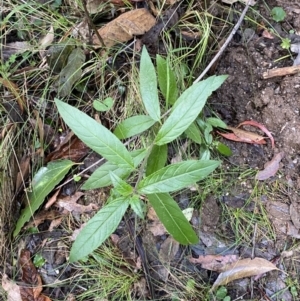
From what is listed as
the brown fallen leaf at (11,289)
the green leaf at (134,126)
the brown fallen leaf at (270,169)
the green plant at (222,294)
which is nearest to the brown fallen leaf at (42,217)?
the brown fallen leaf at (11,289)

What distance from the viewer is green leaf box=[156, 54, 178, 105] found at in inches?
61.2

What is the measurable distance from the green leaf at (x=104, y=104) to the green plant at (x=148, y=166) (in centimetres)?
25

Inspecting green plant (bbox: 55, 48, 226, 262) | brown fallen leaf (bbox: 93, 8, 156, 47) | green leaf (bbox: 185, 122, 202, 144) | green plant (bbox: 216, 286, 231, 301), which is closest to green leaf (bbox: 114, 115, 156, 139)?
green plant (bbox: 55, 48, 226, 262)

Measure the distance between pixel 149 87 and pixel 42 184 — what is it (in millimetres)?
562

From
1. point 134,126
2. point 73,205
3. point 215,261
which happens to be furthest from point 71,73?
point 215,261

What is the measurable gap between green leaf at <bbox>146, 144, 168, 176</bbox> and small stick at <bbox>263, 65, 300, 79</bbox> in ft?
1.74


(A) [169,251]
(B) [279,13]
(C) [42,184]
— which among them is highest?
(B) [279,13]

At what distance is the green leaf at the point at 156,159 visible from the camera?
4.79 feet

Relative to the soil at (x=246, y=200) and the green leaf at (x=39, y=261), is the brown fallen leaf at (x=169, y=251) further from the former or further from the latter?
the green leaf at (x=39, y=261)

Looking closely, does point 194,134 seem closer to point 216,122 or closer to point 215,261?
point 216,122

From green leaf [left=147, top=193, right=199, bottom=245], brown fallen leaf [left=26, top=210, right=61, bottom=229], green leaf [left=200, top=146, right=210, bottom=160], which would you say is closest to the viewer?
green leaf [left=147, top=193, right=199, bottom=245]

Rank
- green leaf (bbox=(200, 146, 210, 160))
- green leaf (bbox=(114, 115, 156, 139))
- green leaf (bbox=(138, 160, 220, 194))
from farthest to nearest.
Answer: green leaf (bbox=(200, 146, 210, 160)) < green leaf (bbox=(114, 115, 156, 139)) < green leaf (bbox=(138, 160, 220, 194))

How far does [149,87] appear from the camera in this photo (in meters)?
1.49

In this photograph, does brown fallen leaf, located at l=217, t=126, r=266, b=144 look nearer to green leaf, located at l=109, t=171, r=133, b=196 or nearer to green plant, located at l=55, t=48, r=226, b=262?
green plant, located at l=55, t=48, r=226, b=262
